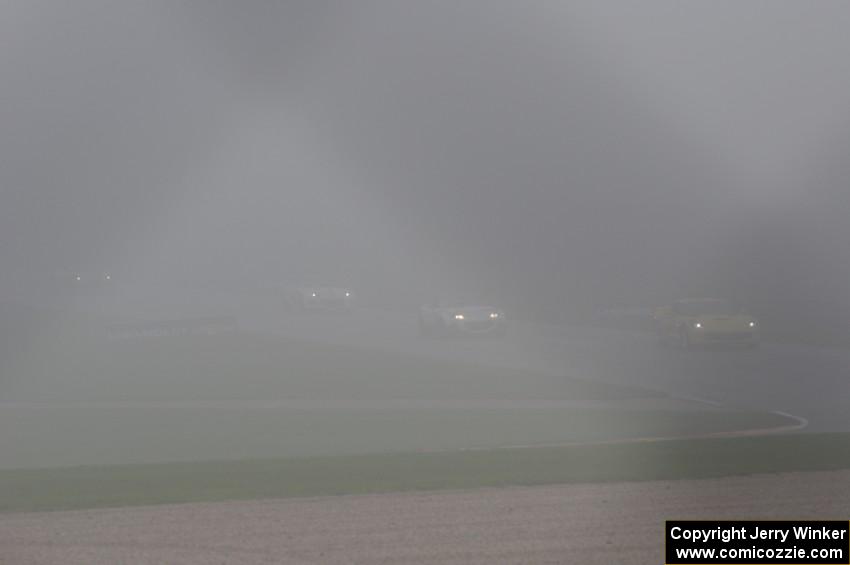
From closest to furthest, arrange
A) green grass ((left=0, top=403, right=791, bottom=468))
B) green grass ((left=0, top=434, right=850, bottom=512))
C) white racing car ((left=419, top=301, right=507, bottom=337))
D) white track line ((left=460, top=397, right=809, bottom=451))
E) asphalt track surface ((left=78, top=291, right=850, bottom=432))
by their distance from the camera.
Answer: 1. green grass ((left=0, top=434, right=850, bottom=512))
2. white track line ((left=460, top=397, right=809, bottom=451))
3. green grass ((left=0, top=403, right=791, bottom=468))
4. asphalt track surface ((left=78, top=291, right=850, bottom=432))
5. white racing car ((left=419, top=301, right=507, bottom=337))

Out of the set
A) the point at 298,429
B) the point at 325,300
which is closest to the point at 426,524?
the point at 298,429

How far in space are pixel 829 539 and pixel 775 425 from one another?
8.88m

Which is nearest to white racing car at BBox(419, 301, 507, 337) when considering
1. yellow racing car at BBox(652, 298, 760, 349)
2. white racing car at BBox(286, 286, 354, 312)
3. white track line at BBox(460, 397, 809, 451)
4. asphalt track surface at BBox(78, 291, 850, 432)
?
asphalt track surface at BBox(78, 291, 850, 432)

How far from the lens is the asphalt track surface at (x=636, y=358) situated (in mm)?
21234

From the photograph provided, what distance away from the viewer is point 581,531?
943cm

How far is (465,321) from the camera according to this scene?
36.6 m

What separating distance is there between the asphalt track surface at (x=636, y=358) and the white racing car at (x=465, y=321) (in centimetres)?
43

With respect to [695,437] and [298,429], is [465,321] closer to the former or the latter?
[298,429]

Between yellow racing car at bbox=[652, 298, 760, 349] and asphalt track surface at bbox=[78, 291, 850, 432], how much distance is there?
363 mm

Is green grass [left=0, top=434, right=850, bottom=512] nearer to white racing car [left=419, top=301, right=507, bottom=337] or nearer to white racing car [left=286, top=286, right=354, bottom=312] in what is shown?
white racing car [left=419, top=301, right=507, bottom=337]

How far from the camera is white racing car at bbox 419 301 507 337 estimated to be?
3638 centimetres

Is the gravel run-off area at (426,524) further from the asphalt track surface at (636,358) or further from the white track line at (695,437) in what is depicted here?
the asphalt track surface at (636,358)

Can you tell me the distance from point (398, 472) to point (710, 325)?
2048 centimetres

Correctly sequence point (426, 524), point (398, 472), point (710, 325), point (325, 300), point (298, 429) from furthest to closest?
point (325, 300)
point (710, 325)
point (298, 429)
point (398, 472)
point (426, 524)
